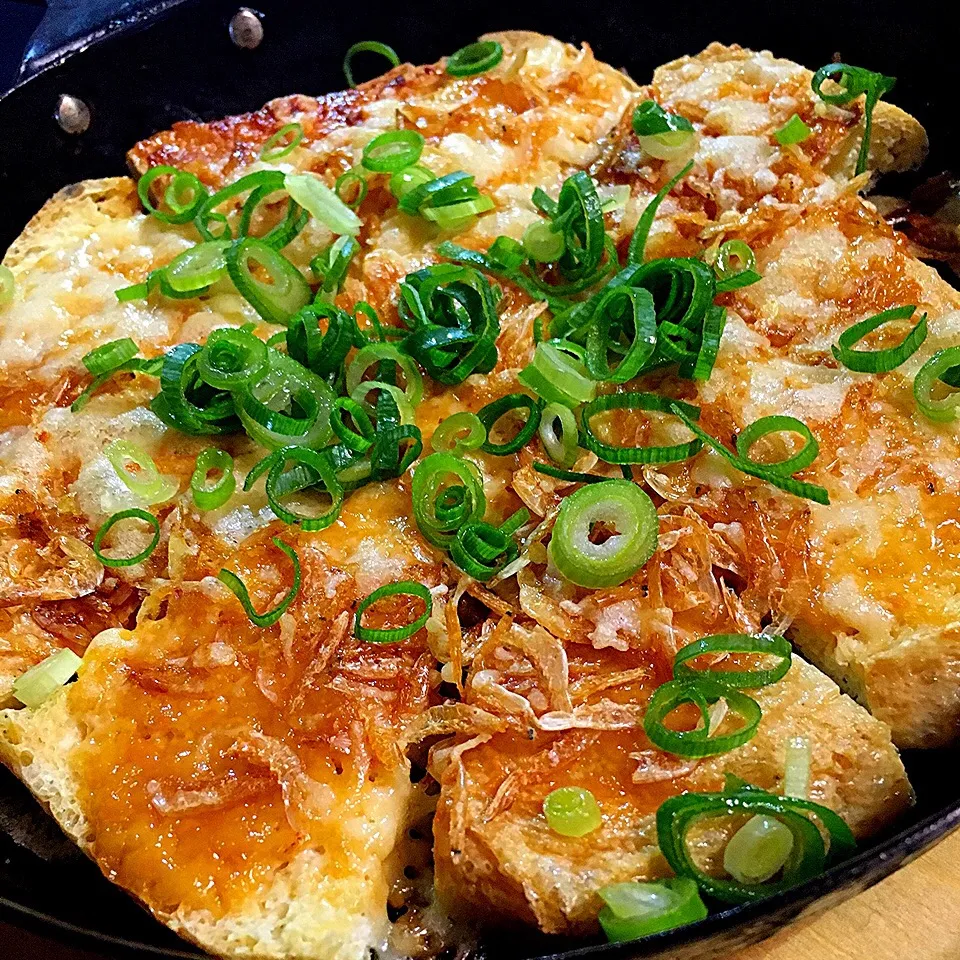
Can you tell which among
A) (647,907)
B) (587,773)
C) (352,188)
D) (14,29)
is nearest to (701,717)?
(587,773)

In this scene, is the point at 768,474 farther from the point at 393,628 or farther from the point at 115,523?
the point at 115,523

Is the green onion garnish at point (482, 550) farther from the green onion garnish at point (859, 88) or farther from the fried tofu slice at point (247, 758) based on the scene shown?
the green onion garnish at point (859, 88)

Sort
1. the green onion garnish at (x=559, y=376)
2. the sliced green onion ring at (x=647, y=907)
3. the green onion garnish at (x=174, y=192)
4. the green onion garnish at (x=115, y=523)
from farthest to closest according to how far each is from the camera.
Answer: the green onion garnish at (x=174, y=192) < the green onion garnish at (x=559, y=376) < the green onion garnish at (x=115, y=523) < the sliced green onion ring at (x=647, y=907)

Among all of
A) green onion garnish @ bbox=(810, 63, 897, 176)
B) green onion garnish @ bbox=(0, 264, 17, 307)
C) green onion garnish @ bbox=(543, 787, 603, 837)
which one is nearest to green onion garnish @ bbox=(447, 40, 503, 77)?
green onion garnish @ bbox=(810, 63, 897, 176)

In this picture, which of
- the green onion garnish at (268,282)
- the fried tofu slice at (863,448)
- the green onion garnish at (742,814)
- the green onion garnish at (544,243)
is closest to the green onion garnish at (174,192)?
the green onion garnish at (268,282)

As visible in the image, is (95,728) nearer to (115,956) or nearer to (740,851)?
(115,956)

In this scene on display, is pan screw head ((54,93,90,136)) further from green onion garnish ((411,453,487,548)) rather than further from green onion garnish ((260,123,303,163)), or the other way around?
green onion garnish ((411,453,487,548))
